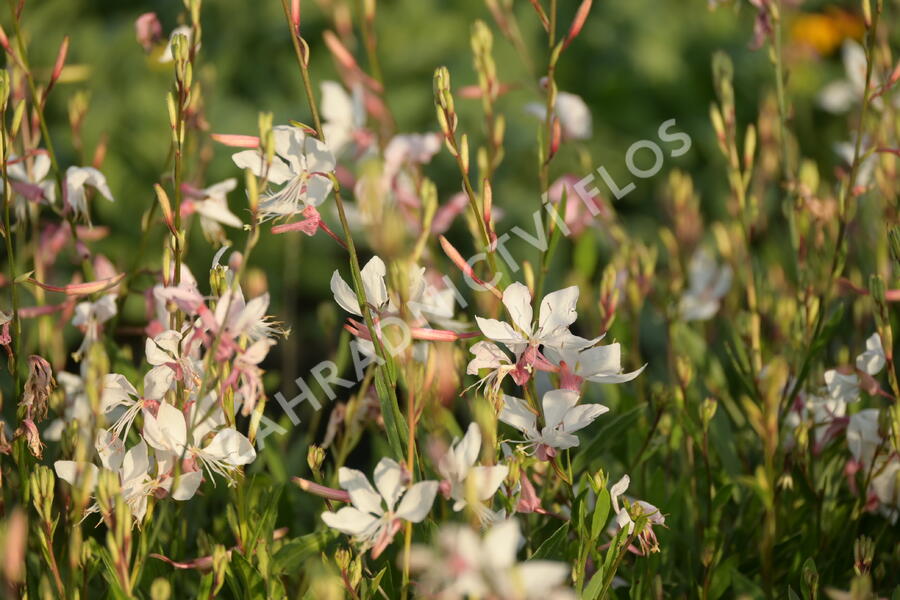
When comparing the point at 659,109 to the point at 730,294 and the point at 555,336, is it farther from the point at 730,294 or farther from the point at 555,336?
the point at 555,336

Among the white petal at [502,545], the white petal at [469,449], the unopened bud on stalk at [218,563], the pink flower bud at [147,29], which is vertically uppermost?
the pink flower bud at [147,29]

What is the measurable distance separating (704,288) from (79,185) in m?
1.04

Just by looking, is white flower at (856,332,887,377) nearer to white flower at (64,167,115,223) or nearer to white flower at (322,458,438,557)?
white flower at (322,458,438,557)

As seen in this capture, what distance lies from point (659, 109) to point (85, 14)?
1988 mm

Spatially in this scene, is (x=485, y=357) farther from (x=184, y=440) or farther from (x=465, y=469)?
(x=184, y=440)

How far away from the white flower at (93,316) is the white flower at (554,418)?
1.50 ft

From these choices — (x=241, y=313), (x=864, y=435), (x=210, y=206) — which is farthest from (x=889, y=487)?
(x=210, y=206)

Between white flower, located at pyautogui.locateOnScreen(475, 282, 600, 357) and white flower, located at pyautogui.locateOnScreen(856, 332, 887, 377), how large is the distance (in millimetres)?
379

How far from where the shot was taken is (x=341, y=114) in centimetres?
165

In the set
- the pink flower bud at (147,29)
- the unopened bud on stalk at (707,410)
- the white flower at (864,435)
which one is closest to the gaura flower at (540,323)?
the unopened bud on stalk at (707,410)

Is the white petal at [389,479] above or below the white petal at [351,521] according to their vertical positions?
above

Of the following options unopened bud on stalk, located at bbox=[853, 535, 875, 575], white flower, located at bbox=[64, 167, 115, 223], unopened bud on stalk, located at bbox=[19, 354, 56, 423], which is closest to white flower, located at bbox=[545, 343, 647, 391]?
unopened bud on stalk, located at bbox=[853, 535, 875, 575]

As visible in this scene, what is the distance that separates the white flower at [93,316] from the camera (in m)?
1.06

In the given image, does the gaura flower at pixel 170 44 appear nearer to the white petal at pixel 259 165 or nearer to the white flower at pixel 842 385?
the white petal at pixel 259 165
